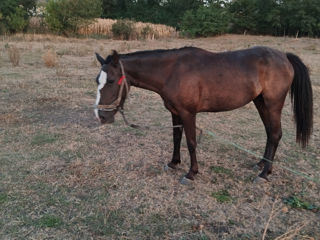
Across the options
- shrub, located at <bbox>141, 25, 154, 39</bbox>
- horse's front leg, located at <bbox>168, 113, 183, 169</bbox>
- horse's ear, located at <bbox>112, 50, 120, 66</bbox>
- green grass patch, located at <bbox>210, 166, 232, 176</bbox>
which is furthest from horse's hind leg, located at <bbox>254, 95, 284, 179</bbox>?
shrub, located at <bbox>141, 25, 154, 39</bbox>

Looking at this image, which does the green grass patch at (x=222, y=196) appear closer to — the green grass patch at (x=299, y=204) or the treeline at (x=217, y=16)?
the green grass patch at (x=299, y=204)

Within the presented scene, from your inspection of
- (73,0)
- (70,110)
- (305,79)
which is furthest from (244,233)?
(73,0)

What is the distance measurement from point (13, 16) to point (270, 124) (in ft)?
97.9

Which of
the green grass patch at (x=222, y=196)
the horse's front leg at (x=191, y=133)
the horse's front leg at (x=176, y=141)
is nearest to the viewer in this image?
the green grass patch at (x=222, y=196)

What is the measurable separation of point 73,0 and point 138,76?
27846 mm

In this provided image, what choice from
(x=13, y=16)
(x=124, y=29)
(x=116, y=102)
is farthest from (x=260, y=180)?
(x=13, y=16)

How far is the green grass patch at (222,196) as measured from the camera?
140 inches

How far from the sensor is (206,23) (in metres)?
31.2

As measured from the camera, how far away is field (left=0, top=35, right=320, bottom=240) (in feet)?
10.00

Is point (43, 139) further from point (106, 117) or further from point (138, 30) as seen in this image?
point (138, 30)

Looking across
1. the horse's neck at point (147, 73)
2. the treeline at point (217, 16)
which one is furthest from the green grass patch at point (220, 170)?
the treeline at point (217, 16)

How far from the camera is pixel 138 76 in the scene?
3627 millimetres

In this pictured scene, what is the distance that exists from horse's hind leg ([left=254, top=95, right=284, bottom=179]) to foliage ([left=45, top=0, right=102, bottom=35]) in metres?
27.7

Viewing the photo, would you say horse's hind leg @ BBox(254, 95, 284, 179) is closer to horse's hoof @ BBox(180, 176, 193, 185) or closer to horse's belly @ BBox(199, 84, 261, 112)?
horse's belly @ BBox(199, 84, 261, 112)
